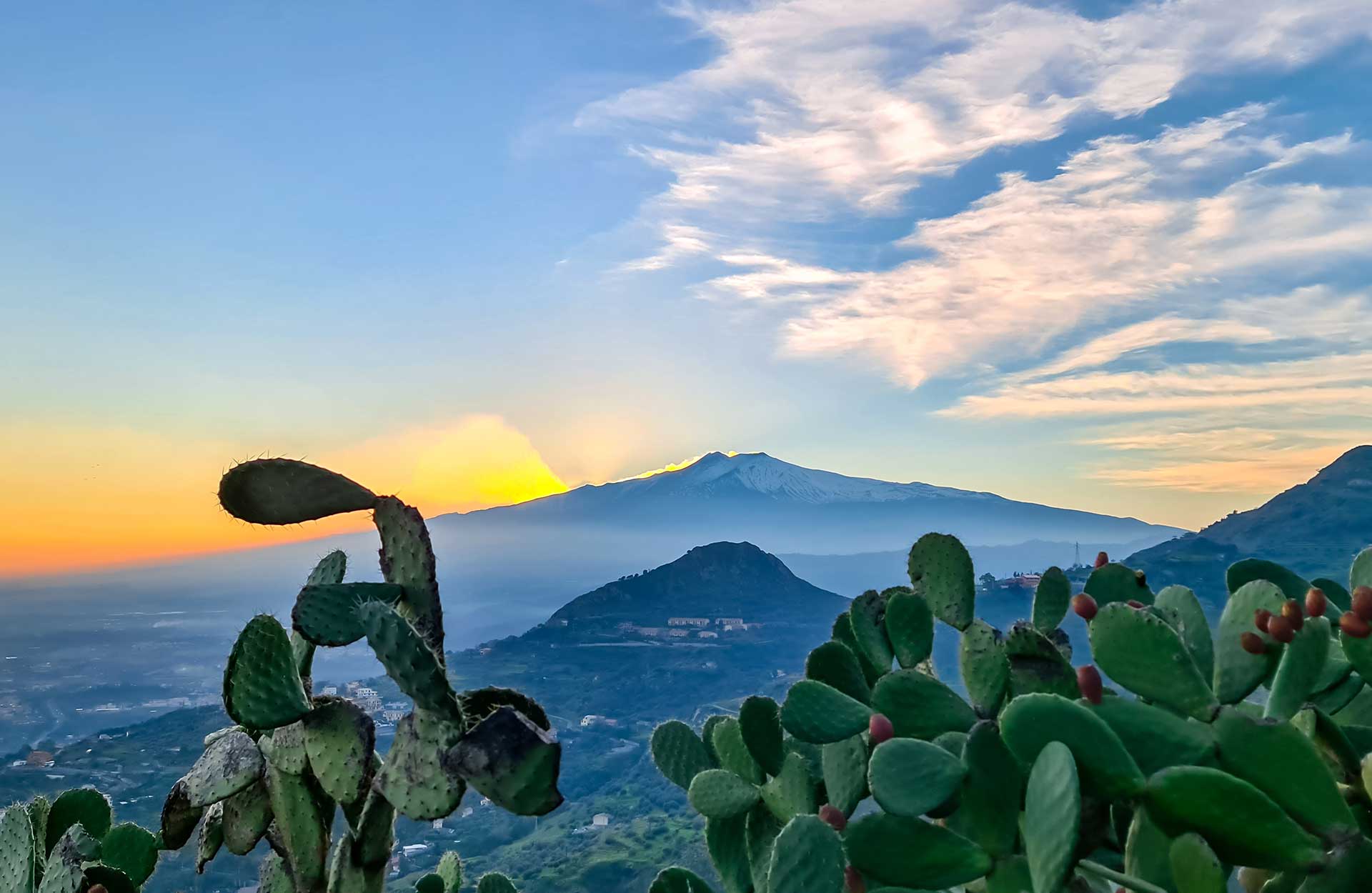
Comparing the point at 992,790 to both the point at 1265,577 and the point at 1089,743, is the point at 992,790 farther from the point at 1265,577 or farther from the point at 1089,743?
the point at 1265,577

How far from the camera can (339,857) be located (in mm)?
2139

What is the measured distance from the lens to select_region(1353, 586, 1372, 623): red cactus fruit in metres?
1.52

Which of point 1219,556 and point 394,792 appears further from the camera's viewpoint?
point 1219,556

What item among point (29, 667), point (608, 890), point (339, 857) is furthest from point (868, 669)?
point (29, 667)

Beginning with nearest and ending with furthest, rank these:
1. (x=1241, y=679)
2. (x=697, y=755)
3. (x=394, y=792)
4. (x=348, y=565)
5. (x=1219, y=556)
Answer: (x=1241, y=679) < (x=394, y=792) < (x=348, y=565) < (x=697, y=755) < (x=1219, y=556)

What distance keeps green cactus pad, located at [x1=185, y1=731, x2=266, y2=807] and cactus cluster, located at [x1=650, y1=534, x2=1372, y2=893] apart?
1.19 metres

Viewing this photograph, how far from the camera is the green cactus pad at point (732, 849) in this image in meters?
2.37

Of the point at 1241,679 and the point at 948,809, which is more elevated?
the point at 1241,679

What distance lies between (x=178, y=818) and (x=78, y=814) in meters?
0.67

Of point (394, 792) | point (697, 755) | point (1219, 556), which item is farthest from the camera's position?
point (1219, 556)

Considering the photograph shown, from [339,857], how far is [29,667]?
131374 millimetres

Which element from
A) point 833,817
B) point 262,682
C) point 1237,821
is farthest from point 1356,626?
point 262,682

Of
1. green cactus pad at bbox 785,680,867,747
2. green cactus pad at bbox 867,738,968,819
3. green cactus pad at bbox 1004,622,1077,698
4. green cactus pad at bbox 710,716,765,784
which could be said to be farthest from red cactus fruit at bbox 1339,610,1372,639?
green cactus pad at bbox 710,716,765,784

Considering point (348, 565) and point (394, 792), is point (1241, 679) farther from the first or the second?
point (348, 565)
